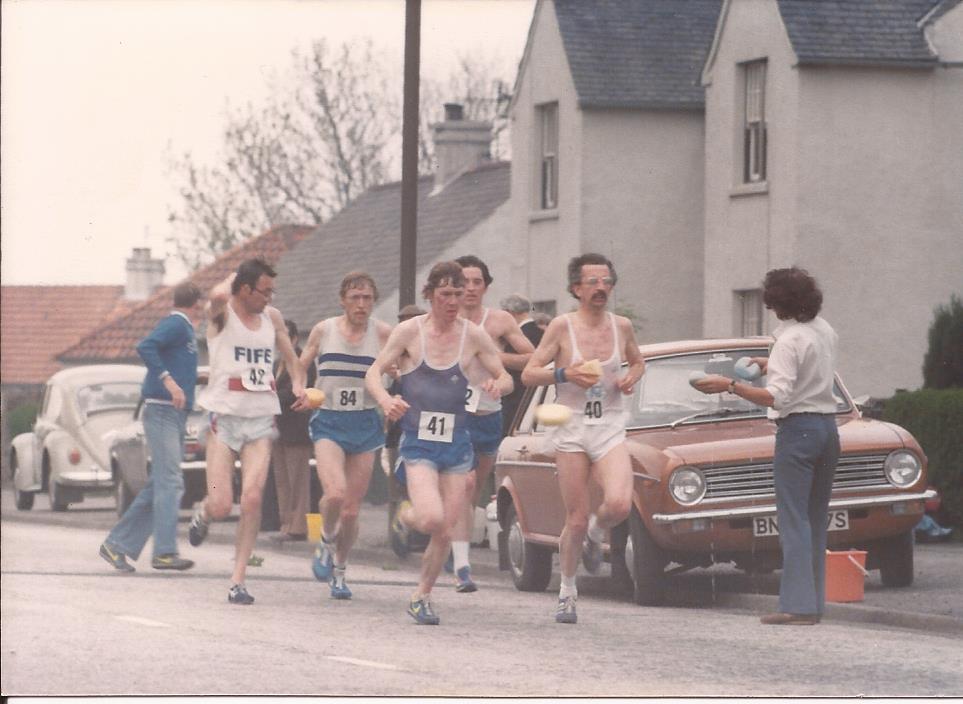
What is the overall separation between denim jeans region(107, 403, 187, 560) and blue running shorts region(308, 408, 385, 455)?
61.2 inches

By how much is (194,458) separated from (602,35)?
18.5ft

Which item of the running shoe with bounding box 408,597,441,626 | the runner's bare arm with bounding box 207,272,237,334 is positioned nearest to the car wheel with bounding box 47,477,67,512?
the runner's bare arm with bounding box 207,272,237,334

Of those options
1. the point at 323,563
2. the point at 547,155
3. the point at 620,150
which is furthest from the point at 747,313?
the point at 547,155

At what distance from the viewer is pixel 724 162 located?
18031mm

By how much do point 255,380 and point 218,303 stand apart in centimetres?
51

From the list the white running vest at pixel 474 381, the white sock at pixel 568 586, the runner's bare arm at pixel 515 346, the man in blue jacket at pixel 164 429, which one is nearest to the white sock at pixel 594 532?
the white sock at pixel 568 586

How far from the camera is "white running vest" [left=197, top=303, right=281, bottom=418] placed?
13609 mm

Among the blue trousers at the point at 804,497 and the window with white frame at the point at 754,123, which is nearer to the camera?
the blue trousers at the point at 804,497

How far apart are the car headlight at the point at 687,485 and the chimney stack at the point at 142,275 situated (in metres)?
3.26

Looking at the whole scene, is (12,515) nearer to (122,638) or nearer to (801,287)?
(122,638)

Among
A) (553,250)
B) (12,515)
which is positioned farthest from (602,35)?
(12,515)

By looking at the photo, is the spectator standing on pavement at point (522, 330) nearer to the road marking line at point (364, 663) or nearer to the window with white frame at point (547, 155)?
the road marking line at point (364, 663)

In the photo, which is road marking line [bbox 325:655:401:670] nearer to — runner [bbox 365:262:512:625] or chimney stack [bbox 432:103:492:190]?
runner [bbox 365:262:512:625]

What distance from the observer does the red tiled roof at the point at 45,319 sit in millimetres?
12906
